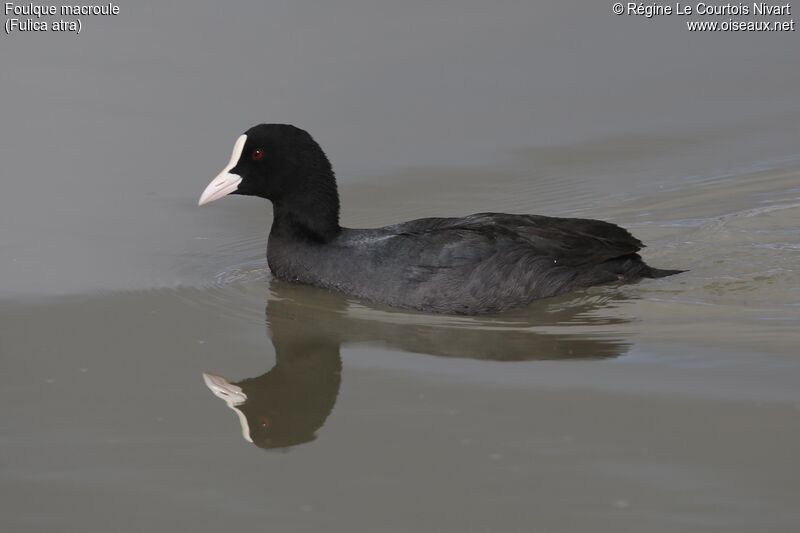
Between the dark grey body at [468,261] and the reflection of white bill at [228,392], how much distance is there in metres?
1.49

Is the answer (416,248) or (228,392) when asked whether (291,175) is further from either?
(228,392)

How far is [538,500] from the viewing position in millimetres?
4824

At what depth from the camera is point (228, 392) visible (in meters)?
6.11

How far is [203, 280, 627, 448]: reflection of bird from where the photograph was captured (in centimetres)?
584

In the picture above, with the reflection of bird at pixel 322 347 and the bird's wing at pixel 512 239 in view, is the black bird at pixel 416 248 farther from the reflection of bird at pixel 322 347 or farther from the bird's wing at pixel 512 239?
the reflection of bird at pixel 322 347

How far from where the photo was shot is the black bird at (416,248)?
7.48m

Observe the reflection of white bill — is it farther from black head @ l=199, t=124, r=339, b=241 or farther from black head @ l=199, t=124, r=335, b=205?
black head @ l=199, t=124, r=335, b=205

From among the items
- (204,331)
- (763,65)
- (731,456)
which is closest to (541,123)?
(763,65)

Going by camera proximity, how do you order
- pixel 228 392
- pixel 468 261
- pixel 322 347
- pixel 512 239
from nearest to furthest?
pixel 228 392 < pixel 322 347 < pixel 468 261 < pixel 512 239

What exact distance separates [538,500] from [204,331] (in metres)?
2.75

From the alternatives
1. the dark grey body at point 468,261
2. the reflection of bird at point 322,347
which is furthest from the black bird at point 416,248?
the reflection of bird at point 322,347

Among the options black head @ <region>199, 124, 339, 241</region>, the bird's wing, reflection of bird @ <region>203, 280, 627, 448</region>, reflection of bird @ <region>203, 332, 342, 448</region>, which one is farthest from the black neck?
reflection of bird @ <region>203, 332, 342, 448</region>

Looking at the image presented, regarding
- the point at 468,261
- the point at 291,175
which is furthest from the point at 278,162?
the point at 468,261

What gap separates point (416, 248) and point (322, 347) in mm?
1009
